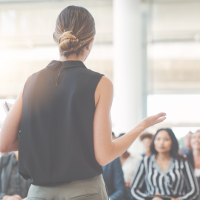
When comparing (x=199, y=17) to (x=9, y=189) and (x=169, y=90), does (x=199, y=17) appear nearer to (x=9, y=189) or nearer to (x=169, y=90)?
(x=169, y=90)

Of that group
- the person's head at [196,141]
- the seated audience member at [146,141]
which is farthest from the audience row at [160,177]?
the seated audience member at [146,141]

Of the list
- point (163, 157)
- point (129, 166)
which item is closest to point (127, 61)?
point (129, 166)

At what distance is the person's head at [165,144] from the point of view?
9.88 feet

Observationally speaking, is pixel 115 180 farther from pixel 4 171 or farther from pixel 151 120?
pixel 151 120

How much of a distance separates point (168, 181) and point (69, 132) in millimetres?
2203

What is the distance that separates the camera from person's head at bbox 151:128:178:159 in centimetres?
301

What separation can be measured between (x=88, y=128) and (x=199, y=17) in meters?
5.82

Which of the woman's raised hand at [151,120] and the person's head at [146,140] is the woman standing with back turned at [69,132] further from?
the person's head at [146,140]

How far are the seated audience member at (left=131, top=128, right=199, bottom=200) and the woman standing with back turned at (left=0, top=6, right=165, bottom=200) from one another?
2035mm

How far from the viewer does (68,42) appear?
0.83 metres

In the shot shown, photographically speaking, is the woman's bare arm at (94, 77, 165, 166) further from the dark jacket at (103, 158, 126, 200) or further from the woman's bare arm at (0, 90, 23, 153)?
the dark jacket at (103, 158, 126, 200)

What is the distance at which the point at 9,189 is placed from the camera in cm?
294


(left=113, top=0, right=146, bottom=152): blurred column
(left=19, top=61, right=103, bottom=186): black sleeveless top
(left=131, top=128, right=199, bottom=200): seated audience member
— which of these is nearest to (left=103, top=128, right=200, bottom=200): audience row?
(left=131, top=128, right=199, bottom=200): seated audience member

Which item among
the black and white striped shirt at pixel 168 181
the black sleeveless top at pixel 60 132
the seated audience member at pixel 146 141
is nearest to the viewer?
the black sleeveless top at pixel 60 132
